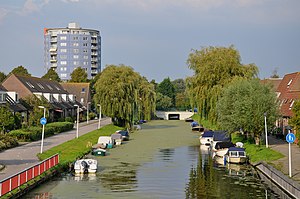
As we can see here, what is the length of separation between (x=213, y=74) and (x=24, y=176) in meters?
34.8

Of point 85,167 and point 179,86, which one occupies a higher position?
point 179,86

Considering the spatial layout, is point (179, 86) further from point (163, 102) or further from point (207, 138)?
point (207, 138)

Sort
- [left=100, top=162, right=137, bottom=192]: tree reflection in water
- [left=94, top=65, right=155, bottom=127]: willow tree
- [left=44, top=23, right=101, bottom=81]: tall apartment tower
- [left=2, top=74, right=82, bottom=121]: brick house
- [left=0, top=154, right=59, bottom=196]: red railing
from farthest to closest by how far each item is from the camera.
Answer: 1. [left=44, top=23, right=101, bottom=81]: tall apartment tower
2. [left=2, top=74, right=82, bottom=121]: brick house
3. [left=94, top=65, right=155, bottom=127]: willow tree
4. [left=100, top=162, right=137, bottom=192]: tree reflection in water
5. [left=0, top=154, right=59, bottom=196]: red railing

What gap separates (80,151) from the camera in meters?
47.6

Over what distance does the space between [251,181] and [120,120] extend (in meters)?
45.9

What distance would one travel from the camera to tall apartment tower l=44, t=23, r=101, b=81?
175 metres

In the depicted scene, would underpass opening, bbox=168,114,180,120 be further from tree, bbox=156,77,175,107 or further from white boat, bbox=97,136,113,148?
white boat, bbox=97,136,113,148

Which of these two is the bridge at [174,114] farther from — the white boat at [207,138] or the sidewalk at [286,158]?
the sidewalk at [286,158]

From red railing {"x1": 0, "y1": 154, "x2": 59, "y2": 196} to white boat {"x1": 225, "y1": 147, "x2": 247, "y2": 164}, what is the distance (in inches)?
608

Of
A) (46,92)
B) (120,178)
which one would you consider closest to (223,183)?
(120,178)

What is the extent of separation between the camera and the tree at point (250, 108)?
151 ft

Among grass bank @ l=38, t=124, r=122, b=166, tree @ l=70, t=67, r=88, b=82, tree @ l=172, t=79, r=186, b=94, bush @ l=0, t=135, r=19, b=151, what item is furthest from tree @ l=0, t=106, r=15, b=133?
tree @ l=172, t=79, r=186, b=94

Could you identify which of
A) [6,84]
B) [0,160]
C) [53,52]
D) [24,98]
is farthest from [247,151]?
[53,52]

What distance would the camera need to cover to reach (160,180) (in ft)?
113
